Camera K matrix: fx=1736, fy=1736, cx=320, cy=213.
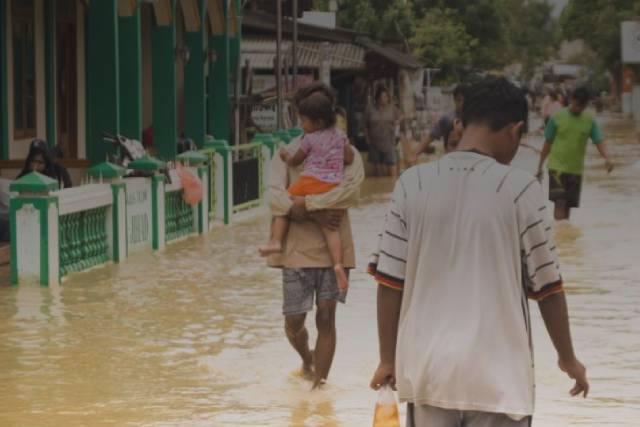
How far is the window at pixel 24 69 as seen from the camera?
2028 cm

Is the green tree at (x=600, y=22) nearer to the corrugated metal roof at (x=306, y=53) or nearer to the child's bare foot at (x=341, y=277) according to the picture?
the corrugated metal roof at (x=306, y=53)

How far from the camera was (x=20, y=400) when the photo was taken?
31.3 feet

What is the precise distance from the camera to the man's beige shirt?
961 centimetres

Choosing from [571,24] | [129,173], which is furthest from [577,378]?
[571,24]

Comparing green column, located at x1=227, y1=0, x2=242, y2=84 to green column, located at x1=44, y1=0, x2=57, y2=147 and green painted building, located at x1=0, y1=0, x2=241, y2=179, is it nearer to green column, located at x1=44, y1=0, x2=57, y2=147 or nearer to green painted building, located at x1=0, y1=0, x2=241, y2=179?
green painted building, located at x1=0, y1=0, x2=241, y2=179

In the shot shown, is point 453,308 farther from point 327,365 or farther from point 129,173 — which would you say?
point 129,173

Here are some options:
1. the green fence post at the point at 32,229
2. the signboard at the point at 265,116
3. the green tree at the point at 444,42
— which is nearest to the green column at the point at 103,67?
the green fence post at the point at 32,229

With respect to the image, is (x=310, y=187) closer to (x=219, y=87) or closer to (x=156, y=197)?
(x=156, y=197)

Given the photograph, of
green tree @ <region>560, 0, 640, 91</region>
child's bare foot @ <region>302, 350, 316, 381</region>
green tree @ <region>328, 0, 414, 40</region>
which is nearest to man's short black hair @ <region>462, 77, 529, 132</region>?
child's bare foot @ <region>302, 350, 316, 381</region>

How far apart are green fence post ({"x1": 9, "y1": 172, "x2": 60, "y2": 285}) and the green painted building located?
3797mm

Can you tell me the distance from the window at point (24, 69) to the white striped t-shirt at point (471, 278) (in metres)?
15.4

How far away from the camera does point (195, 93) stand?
2473 cm

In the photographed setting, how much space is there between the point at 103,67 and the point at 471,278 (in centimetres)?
1333

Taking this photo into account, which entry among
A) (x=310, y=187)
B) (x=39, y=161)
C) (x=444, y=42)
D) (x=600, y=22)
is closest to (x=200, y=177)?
(x=39, y=161)
